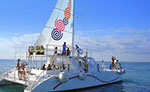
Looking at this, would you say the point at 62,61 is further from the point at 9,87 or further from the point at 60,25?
the point at 9,87

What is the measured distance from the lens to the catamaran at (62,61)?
10490mm

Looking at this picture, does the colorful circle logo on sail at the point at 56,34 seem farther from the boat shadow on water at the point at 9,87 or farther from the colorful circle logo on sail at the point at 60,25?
the boat shadow on water at the point at 9,87

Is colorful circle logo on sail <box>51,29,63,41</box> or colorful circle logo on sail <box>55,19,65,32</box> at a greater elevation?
colorful circle logo on sail <box>55,19,65,32</box>

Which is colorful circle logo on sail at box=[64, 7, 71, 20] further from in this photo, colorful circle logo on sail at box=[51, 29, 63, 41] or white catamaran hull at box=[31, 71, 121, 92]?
white catamaran hull at box=[31, 71, 121, 92]

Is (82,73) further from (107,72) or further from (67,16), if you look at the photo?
(67,16)

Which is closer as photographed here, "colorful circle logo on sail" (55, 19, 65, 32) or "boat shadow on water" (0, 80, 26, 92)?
"boat shadow on water" (0, 80, 26, 92)

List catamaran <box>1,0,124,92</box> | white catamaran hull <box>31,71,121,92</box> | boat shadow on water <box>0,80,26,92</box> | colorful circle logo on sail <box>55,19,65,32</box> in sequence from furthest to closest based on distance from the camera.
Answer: colorful circle logo on sail <box>55,19,65,32</box> < boat shadow on water <box>0,80,26,92</box> < catamaran <box>1,0,124,92</box> < white catamaran hull <box>31,71,121,92</box>

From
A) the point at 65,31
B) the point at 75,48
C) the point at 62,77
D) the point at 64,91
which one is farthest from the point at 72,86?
the point at 65,31

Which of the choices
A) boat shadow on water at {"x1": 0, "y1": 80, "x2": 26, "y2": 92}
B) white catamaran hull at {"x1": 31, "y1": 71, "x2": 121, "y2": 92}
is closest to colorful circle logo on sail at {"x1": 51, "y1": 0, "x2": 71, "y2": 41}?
white catamaran hull at {"x1": 31, "y1": 71, "x2": 121, "y2": 92}

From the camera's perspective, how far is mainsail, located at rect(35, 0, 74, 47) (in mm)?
12422

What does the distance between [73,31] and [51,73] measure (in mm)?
4602

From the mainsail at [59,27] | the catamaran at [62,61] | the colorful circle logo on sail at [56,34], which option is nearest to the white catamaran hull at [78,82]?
the catamaran at [62,61]

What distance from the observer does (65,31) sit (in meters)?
13.1

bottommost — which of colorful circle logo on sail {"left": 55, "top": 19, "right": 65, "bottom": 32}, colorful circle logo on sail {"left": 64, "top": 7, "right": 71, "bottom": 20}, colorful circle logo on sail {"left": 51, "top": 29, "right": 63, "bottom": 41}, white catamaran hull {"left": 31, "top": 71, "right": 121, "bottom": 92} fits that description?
white catamaran hull {"left": 31, "top": 71, "right": 121, "bottom": 92}
